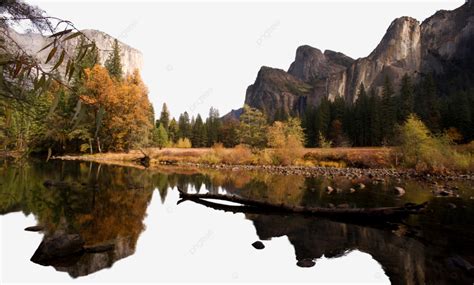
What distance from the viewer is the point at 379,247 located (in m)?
6.92

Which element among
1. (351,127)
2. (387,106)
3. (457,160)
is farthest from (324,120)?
(457,160)

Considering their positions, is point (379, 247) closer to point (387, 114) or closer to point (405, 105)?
point (387, 114)

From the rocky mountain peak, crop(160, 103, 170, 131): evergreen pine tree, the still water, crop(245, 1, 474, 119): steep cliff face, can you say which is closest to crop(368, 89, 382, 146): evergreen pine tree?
the still water

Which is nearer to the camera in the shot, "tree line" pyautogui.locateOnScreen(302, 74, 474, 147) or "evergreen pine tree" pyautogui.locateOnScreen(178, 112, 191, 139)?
"tree line" pyautogui.locateOnScreen(302, 74, 474, 147)

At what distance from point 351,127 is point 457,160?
3718cm

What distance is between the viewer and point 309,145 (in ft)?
218

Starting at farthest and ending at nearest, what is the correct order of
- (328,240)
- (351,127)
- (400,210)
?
(351,127)
(400,210)
(328,240)

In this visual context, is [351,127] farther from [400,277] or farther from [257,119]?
[400,277]

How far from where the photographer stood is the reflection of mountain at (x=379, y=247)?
544 centimetres

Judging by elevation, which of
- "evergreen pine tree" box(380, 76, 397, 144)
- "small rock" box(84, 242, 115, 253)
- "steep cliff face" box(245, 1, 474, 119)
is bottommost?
→ "small rock" box(84, 242, 115, 253)

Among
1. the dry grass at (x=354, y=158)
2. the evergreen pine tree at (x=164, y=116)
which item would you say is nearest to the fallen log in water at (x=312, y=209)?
the dry grass at (x=354, y=158)

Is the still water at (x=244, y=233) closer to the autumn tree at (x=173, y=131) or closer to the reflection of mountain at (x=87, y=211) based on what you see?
the reflection of mountain at (x=87, y=211)

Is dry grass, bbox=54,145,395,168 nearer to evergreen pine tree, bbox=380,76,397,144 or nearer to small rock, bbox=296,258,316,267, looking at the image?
evergreen pine tree, bbox=380,76,397,144

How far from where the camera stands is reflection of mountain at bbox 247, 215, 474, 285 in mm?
5438
